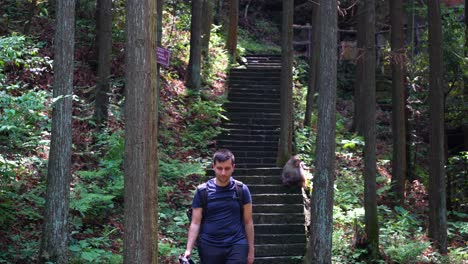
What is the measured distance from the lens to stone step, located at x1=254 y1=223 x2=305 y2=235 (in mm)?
11984

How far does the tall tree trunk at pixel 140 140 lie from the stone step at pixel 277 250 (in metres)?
4.61

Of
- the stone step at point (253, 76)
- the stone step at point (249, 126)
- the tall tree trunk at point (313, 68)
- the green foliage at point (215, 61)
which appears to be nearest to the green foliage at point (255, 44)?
the green foliage at point (215, 61)

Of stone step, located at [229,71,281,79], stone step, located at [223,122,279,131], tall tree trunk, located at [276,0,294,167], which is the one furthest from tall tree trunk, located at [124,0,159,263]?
stone step, located at [229,71,281,79]

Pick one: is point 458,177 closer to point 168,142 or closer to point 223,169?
point 168,142

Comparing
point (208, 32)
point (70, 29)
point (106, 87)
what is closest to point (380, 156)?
point (208, 32)

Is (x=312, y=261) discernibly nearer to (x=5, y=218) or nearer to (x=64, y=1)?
(x=5, y=218)

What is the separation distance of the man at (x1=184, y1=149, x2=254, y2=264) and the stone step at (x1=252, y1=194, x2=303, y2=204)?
720cm

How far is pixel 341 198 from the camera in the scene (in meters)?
15.1

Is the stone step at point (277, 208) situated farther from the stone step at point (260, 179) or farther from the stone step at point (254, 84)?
the stone step at point (254, 84)

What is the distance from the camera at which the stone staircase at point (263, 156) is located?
38.7 feet

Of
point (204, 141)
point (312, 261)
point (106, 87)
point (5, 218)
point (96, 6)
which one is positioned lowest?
point (312, 261)

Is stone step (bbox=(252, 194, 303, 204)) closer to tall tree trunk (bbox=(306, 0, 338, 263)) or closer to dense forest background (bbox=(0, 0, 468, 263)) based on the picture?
dense forest background (bbox=(0, 0, 468, 263))

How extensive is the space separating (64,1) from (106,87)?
517 cm

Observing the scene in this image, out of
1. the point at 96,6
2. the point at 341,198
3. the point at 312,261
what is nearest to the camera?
the point at 312,261
